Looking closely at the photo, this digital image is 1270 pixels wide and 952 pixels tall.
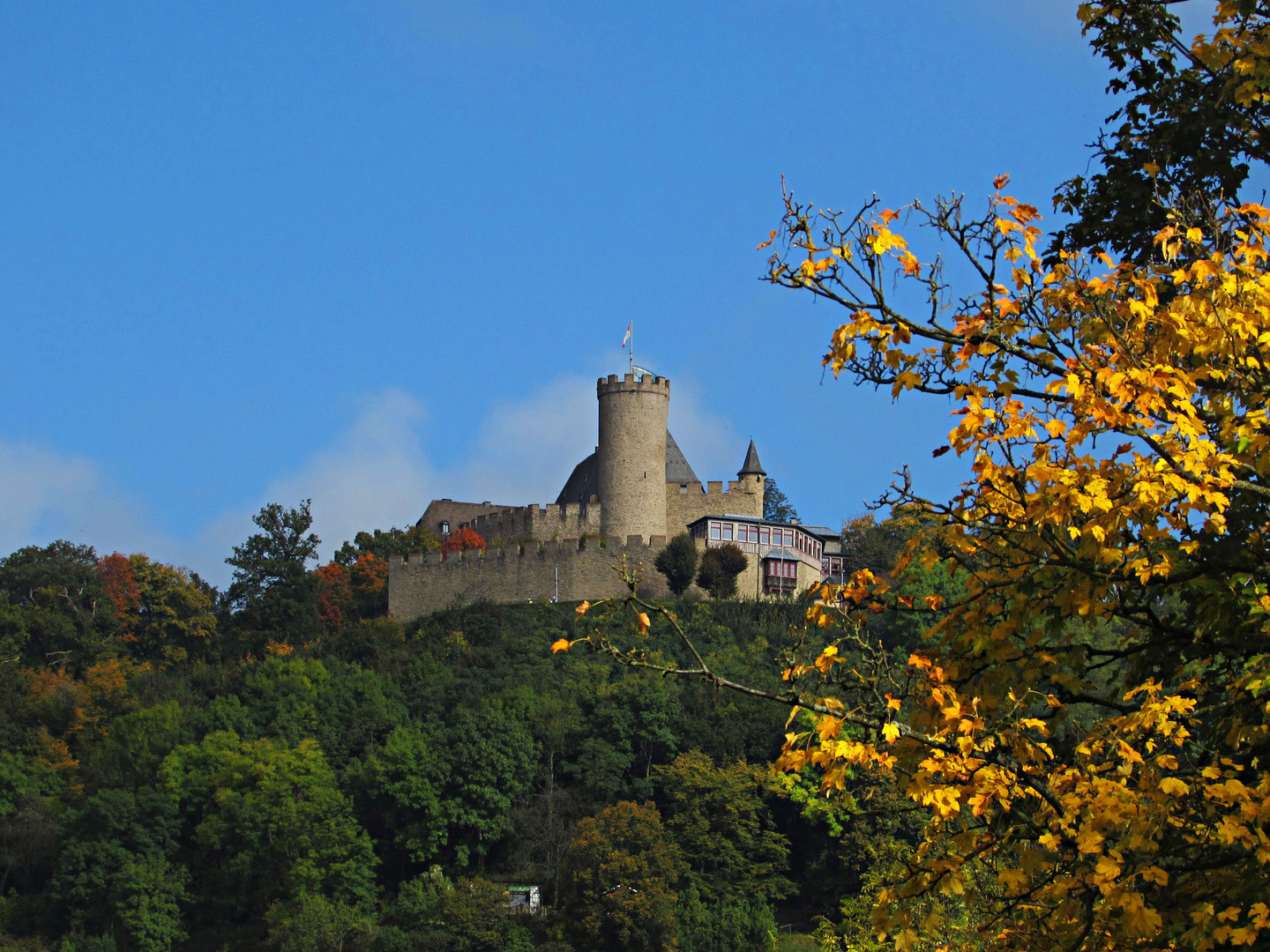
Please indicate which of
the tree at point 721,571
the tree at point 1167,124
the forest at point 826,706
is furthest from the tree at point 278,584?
the tree at point 1167,124

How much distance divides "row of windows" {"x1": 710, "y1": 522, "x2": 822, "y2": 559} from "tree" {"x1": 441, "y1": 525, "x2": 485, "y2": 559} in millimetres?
10405

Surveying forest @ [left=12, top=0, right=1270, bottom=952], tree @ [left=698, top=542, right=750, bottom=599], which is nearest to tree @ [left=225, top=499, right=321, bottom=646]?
forest @ [left=12, top=0, right=1270, bottom=952]

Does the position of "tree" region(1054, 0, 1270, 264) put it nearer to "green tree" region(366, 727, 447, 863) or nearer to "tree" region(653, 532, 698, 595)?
"green tree" region(366, 727, 447, 863)

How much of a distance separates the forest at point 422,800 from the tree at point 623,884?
68 millimetres

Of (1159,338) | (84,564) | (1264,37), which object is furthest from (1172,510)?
(84,564)

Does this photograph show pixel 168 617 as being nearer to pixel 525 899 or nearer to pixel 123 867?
pixel 123 867

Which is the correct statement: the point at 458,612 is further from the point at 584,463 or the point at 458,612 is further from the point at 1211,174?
the point at 1211,174

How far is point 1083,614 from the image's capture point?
6680 mm

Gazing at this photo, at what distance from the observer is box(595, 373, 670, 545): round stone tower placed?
62.5m

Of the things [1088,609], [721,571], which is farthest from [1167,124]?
[721,571]

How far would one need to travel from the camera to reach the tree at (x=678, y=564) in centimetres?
5847

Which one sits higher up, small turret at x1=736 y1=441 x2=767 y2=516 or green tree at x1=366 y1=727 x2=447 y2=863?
small turret at x1=736 y1=441 x2=767 y2=516

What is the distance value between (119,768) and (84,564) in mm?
23111

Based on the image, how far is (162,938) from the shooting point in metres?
45.2
